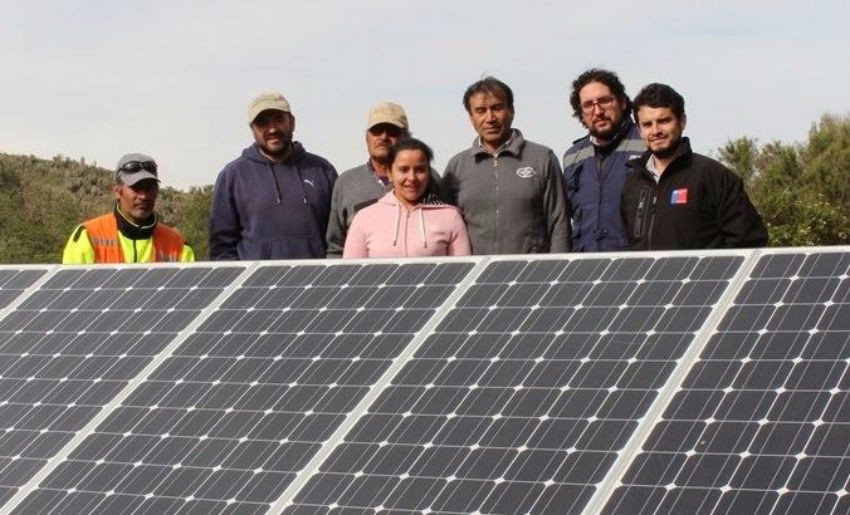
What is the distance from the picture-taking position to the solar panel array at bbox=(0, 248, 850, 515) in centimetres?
801

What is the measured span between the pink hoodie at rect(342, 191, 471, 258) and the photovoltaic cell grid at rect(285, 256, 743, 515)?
7.17 feet

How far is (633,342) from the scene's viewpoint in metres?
8.81

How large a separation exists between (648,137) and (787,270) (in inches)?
95.3

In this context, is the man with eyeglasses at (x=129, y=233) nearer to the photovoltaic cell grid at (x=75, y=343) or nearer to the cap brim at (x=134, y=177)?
the cap brim at (x=134, y=177)

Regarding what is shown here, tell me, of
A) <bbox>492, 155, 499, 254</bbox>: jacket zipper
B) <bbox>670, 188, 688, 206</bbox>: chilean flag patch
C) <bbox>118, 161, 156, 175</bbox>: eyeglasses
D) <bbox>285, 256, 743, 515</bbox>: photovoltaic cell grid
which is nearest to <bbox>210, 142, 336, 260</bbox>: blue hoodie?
<bbox>118, 161, 156, 175</bbox>: eyeglasses

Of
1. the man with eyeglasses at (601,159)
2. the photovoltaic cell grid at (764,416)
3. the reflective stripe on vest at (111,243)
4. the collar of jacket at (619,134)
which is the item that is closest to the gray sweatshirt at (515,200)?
the man with eyeglasses at (601,159)

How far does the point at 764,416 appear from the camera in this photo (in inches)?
319

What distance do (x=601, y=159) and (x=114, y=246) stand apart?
3.44m

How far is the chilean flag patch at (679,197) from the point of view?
1118cm

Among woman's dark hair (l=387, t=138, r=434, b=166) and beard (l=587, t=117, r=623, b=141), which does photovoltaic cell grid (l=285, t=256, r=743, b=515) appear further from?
beard (l=587, t=117, r=623, b=141)

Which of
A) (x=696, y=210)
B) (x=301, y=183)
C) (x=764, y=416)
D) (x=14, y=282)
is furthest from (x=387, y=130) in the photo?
(x=764, y=416)

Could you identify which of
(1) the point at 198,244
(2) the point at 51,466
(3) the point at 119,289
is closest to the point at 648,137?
(3) the point at 119,289

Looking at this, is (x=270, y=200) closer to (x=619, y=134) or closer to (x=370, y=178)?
(x=370, y=178)

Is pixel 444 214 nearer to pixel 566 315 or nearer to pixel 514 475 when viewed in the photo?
pixel 566 315
